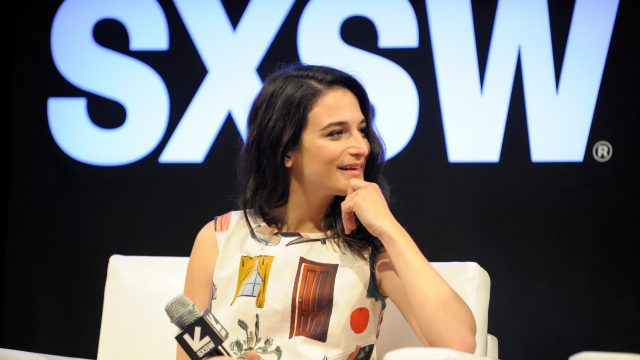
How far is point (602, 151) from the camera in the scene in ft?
11.2

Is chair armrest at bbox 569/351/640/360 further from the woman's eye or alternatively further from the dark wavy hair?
the woman's eye

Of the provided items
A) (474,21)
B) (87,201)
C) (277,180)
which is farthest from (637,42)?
(87,201)

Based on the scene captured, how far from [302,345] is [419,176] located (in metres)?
1.65

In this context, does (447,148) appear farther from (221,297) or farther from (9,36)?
(9,36)

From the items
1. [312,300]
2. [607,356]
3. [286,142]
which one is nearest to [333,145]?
[286,142]

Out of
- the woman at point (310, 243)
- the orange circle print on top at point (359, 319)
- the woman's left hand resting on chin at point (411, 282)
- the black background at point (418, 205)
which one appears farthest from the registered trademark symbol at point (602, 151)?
the orange circle print on top at point (359, 319)

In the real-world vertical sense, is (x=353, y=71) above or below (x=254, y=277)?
above

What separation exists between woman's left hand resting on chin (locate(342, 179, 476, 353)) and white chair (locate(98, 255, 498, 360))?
0.19 metres

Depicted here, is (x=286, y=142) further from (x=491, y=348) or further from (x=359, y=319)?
(x=491, y=348)

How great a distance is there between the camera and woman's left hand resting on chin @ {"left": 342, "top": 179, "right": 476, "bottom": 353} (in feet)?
6.33

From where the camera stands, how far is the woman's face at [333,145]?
2.21m

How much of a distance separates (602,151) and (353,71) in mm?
1191

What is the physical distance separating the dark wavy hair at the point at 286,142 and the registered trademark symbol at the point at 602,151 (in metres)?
1.45

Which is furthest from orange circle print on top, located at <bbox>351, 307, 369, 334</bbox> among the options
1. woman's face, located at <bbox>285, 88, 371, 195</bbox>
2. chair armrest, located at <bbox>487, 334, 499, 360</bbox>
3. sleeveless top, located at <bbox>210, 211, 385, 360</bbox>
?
chair armrest, located at <bbox>487, 334, 499, 360</bbox>
